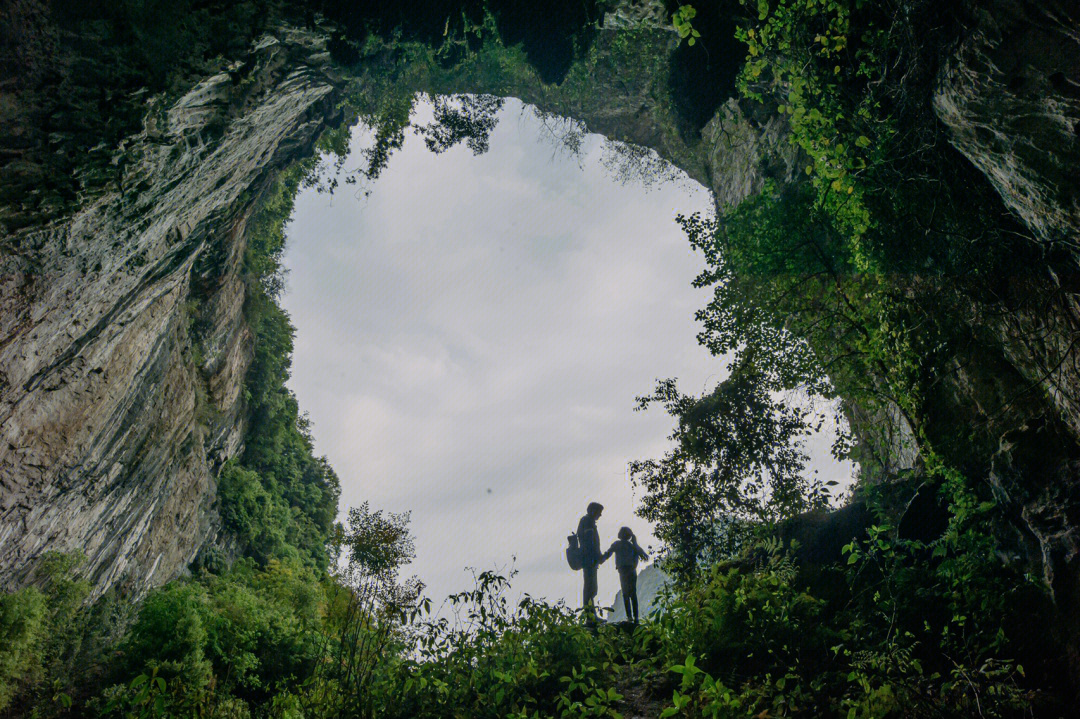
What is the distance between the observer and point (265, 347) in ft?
64.8

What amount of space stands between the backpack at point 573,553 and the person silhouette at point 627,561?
471mm

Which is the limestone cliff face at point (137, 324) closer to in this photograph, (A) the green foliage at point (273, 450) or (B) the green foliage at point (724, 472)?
(A) the green foliage at point (273, 450)

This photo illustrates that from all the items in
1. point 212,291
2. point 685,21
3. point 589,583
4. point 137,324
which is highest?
point 212,291

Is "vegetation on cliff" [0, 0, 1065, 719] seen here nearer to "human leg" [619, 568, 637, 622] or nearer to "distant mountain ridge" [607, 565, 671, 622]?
"distant mountain ridge" [607, 565, 671, 622]

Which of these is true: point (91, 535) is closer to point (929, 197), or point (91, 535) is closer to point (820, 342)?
point (820, 342)

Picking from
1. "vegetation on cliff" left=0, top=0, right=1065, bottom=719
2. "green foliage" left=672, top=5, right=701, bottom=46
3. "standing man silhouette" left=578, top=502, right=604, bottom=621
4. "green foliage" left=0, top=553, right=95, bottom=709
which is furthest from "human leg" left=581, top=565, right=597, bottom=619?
"green foliage" left=672, top=5, right=701, bottom=46

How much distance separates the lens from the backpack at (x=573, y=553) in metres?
10.3

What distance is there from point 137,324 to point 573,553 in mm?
9687

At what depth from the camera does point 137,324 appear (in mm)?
10188

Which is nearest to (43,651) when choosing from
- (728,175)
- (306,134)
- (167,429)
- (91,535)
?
(91,535)

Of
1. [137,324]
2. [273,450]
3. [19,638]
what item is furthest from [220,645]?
[273,450]

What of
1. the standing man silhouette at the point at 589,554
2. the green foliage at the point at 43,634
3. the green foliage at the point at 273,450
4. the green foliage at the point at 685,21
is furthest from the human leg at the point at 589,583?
the green foliage at the point at 273,450

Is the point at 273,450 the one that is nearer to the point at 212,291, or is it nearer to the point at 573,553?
the point at 212,291

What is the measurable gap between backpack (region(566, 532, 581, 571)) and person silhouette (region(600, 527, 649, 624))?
1.54 ft
